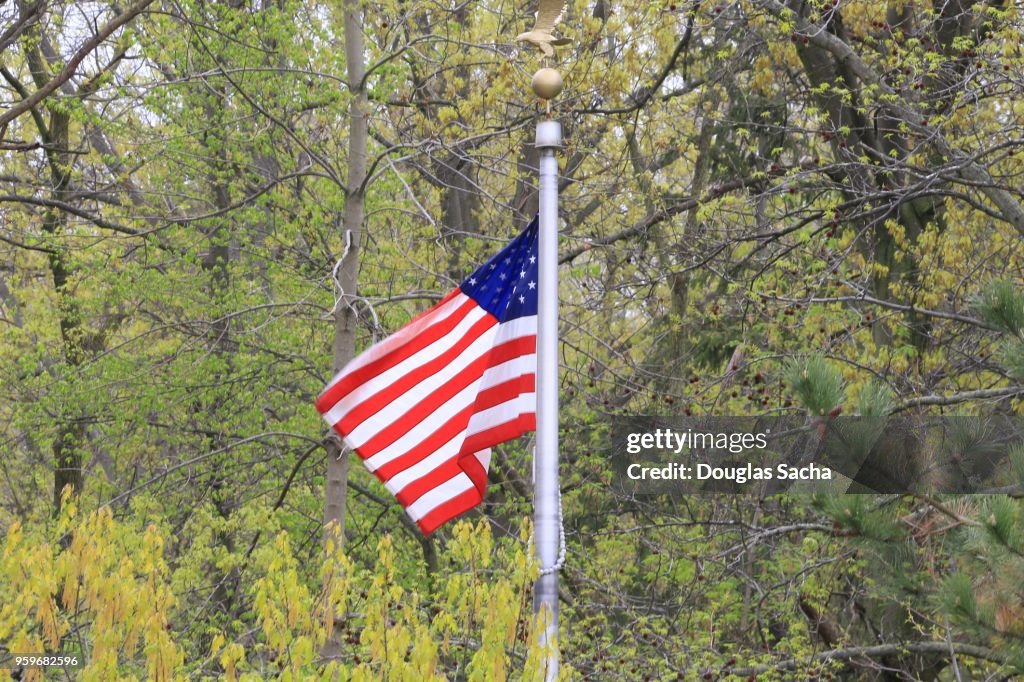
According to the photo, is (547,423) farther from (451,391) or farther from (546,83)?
(546,83)

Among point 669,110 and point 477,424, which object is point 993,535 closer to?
point 477,424

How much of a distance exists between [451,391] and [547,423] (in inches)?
40.0

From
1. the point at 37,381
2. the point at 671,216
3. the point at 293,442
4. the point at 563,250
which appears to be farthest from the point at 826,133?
the point at 37,381

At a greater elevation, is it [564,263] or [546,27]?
[564,263]

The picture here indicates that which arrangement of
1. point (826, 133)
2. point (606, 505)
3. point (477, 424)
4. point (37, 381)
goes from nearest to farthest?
point (477, 424), point (826, 133), point (606, 505), point (37, 381)

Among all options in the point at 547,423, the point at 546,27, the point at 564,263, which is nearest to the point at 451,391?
the point at 547,423

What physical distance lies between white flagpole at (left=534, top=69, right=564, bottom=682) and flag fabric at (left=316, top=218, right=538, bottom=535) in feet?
2.03

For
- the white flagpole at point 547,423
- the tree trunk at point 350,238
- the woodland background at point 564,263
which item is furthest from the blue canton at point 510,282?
the tree trunk at point 350,238

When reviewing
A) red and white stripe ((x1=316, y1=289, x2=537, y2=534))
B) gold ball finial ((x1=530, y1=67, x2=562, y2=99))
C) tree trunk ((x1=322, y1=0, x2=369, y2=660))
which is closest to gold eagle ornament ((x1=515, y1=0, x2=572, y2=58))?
gold ball finial ((x1=530, y1=67, x2=562, y2=99))

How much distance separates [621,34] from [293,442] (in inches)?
229

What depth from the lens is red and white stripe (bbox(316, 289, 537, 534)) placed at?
22.3 ft

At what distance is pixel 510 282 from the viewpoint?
6992mm

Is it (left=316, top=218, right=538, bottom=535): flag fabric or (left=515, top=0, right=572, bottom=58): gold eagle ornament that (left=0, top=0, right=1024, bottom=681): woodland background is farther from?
(left=515, top=0, right=572, bottom=58): gold eagle ornament

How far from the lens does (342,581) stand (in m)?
6.08
